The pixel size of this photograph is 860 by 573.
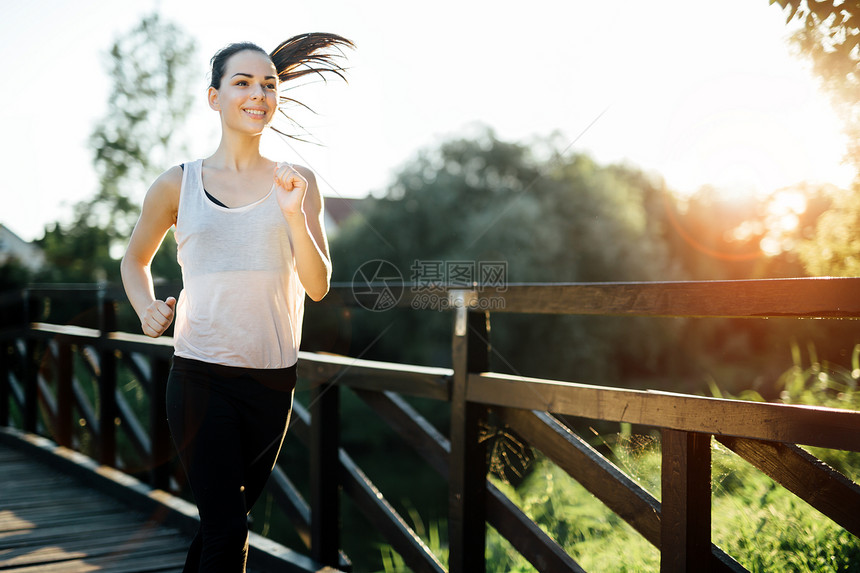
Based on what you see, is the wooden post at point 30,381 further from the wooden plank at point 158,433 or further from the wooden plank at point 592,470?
the wooden plank at point 592,470

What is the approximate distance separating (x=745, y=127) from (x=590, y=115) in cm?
573

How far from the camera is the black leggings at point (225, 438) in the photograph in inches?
57.0

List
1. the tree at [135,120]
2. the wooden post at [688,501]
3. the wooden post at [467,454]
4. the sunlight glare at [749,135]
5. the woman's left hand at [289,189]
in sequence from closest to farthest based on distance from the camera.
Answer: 1. the woman's left hand at [289,189]
2. the wooden post at [688,501]
3. the wooden post at [467,454]
4. the sunlight glare at [749,135]
5. the tree at [135,120]

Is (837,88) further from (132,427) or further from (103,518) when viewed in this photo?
(132,427)

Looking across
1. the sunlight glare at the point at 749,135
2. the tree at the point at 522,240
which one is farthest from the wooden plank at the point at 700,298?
the tree at the point at 522,240

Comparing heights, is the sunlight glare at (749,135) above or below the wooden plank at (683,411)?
above

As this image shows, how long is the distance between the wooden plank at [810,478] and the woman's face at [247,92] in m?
1.23

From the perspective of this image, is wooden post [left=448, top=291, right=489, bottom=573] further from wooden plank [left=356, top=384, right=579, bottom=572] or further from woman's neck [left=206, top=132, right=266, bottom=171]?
woman's neck [left=206, top=132, right=266, bottom=171]

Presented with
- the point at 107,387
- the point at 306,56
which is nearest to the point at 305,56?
the point at 306,56

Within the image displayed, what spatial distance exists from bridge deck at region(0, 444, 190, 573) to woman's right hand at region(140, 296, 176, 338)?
4.81ft

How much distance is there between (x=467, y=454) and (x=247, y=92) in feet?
3.64

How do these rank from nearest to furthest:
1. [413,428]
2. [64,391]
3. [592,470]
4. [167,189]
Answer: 1. [167,189]
2. [592,470]
3. [413,428]
4. [64,391]

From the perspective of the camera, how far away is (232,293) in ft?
4.99

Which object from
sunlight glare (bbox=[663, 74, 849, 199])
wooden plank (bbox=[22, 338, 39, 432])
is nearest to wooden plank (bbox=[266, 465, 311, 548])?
sunlight glare (bbox=[663, 74, 849, 199])
